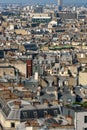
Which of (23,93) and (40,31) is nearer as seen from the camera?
(23,93)

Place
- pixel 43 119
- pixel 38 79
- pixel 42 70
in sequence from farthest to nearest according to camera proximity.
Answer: pixel 42 70 < pixel 38 79 < pixel 43 119

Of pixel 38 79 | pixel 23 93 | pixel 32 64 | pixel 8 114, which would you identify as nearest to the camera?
pixel 8 114

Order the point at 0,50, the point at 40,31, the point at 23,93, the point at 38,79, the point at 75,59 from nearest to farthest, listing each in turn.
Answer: the point at 23,93 → the point at 38,79 → the point at 75,59 → the point at 0,50 → the point at 40,31

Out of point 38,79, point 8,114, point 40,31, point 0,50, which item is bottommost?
point 40,31

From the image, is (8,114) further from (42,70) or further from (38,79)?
(42,70)

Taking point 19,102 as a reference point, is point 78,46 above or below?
below

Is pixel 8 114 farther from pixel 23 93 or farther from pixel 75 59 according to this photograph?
pixel 75 59

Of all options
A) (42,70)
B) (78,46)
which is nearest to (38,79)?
(42,70)

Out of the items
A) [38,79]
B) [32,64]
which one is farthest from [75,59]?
[38,79]

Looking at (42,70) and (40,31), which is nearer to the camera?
(42,70)
